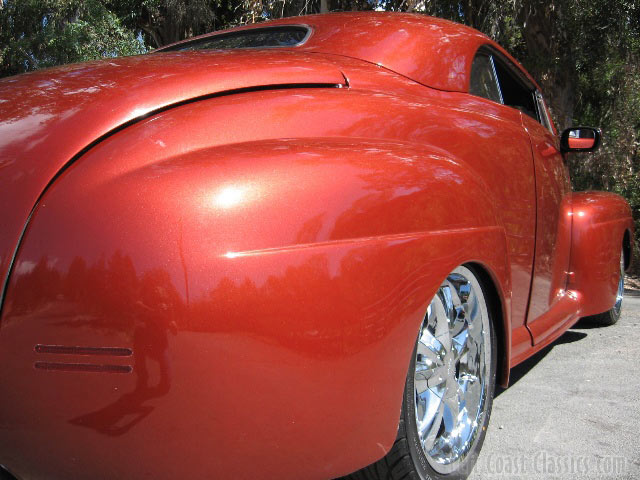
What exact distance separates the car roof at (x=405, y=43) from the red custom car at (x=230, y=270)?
33cm

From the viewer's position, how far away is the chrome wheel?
82.9 inches

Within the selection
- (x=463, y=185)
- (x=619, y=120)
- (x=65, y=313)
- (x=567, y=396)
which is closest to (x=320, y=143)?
(x=463, y=185)

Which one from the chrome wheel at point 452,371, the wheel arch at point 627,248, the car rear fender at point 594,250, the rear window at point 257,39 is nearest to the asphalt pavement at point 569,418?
the chrome wheel at point 452,371

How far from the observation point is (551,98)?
880cm

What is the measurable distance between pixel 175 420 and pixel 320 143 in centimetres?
81

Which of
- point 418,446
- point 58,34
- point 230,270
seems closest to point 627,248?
point 418,446

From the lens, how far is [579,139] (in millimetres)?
3736

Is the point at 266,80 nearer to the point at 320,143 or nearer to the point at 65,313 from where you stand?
the point at 320,143

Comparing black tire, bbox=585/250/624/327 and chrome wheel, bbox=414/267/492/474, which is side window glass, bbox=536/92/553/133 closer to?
black tire, bbox=585/250/624/327

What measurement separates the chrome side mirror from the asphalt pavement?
1233 mm

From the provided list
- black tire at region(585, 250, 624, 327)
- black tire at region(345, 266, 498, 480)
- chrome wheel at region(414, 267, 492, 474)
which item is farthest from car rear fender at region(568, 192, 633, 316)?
black tire at region(345, 266, 498, 480)

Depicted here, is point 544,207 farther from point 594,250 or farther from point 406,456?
point 406,456

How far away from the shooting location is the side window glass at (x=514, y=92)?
3363mm

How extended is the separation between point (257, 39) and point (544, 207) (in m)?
1.52
